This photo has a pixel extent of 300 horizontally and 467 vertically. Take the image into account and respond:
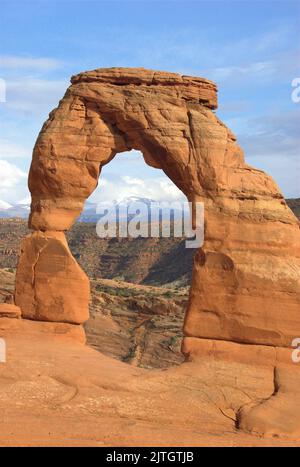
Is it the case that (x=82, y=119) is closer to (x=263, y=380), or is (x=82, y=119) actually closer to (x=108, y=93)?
(x=108, y=93)

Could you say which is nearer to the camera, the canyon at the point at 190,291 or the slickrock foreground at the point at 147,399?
the slickrock foreground at the point at 147,399

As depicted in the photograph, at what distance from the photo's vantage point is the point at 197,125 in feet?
49.6

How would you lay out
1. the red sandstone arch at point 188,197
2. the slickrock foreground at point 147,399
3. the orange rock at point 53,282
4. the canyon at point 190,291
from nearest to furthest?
the slickrock foreground at point 147,399, the canyon at point 190,291, the red sandstone arch at point 188,197, the orange rock at point 53,282

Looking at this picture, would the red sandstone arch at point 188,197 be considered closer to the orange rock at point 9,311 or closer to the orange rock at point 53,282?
the orange rock at point 53,282

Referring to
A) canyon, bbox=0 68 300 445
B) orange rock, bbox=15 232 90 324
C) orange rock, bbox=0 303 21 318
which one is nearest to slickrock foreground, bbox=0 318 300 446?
canyon, bbox=0 68 300 445

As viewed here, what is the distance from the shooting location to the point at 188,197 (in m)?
15.3

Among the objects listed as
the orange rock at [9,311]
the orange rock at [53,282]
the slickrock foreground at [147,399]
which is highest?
the orange rock at [53,282]

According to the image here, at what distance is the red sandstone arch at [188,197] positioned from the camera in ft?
47.6

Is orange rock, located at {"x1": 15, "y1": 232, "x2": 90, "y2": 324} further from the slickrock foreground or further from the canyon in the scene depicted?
the slickrock foreground

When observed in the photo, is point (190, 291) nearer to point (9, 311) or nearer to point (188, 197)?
point (188, 197)

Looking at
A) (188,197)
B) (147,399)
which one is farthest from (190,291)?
(147,399)

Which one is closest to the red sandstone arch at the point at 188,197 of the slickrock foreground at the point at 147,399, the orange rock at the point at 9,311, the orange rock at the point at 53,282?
the orange rock at the point at 53,282

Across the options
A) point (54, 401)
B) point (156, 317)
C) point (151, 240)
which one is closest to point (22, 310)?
point (54, 401)

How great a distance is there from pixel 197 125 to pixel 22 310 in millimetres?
6340
